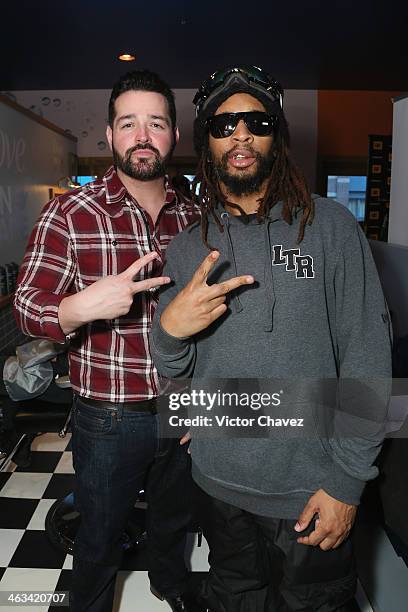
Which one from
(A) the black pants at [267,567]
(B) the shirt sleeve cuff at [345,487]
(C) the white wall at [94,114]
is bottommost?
(A) the black pants at [267,567]

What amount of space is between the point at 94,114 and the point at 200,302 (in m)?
5.64

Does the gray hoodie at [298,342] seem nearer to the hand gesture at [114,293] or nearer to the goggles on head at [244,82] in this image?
the hand gesture at [114,293]

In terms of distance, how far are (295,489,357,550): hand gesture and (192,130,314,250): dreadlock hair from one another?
569mm

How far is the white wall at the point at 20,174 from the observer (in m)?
3.77

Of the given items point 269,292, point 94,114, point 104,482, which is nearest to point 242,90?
point 269,292

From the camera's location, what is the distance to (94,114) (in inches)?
239

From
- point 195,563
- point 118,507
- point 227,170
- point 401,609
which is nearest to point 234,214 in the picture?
point 227,170

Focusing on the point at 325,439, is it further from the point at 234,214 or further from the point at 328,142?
the point at 328,142

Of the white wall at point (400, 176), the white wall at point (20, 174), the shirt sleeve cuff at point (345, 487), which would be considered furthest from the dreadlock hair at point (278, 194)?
the white wall at point (20, 174)

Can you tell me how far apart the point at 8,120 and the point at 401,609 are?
Result: 3788 millimetres

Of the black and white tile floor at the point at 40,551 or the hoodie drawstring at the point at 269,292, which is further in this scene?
the black and white tile floor at the point at 40,551

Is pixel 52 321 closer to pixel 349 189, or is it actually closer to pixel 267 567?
pixel 267 567

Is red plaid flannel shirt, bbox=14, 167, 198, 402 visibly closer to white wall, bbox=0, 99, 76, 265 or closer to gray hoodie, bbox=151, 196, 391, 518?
gray hoodie, bbox=151, 196, 391, 518

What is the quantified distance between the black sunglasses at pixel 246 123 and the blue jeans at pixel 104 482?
773 millimetres
